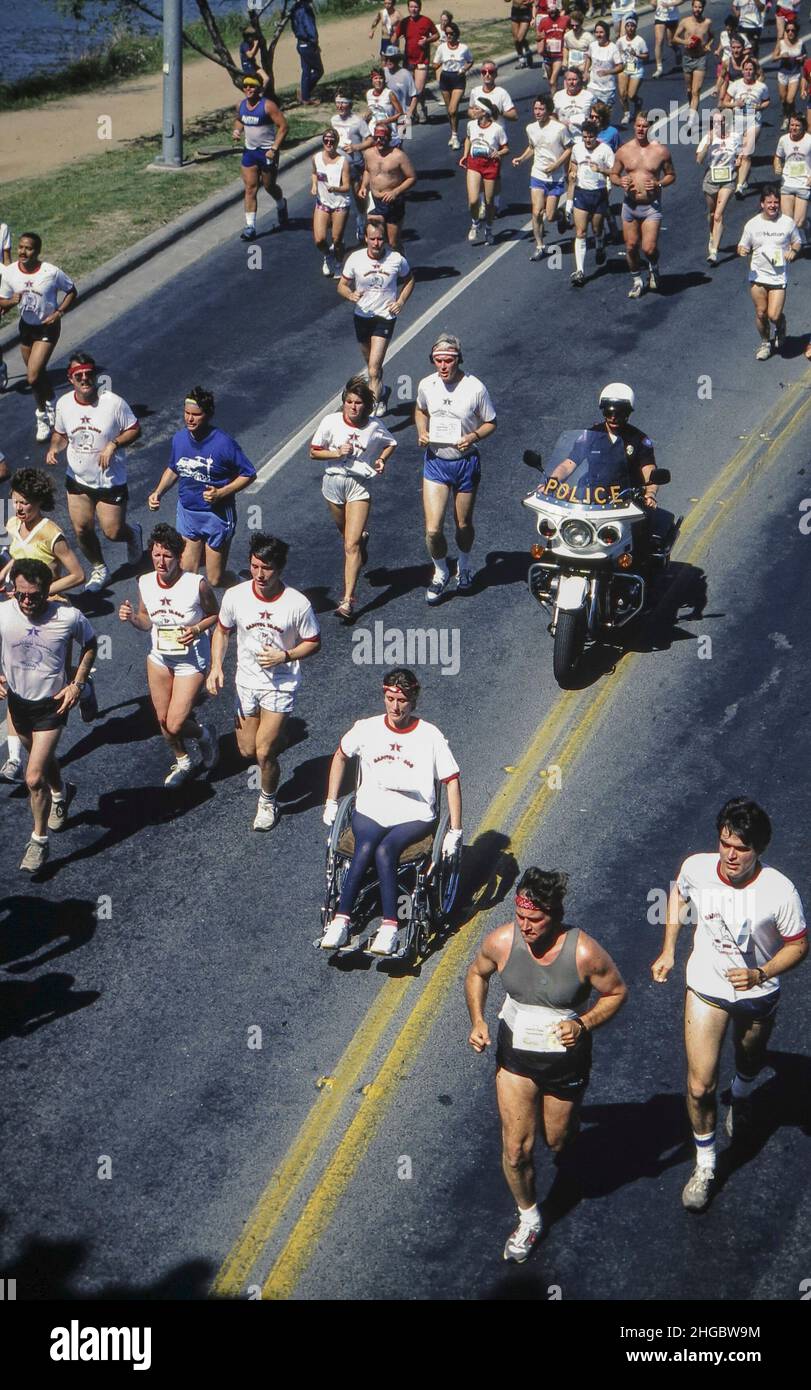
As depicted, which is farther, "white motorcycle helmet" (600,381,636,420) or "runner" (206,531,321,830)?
"white motorcycle helmet" (600,381,636,420)

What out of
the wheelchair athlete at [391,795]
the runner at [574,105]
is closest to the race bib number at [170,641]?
the wheelchair athlete at [391,795]

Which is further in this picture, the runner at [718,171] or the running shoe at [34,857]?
→ the runner at [718,171]

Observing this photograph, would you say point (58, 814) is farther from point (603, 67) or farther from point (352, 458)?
point (603, 67)

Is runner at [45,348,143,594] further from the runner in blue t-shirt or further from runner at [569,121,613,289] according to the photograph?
runner at [569,121,613,289]

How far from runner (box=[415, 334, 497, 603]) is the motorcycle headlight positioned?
123 centimetres

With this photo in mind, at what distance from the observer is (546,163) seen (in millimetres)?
22547

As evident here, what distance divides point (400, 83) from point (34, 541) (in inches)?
680

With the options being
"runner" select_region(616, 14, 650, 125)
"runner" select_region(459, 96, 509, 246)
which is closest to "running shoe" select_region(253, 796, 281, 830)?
"runner" select_region(459, 96, 509, 246)

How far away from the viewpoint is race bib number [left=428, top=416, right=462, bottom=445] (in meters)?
14.3

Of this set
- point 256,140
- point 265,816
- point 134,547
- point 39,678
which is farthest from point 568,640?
point 256,140

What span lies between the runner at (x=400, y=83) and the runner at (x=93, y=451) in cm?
1357

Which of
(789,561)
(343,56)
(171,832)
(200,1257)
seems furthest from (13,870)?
(343,56)

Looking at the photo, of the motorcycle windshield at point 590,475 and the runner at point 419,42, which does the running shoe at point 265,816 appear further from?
the runner at point 419,42

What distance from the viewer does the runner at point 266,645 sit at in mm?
11398
